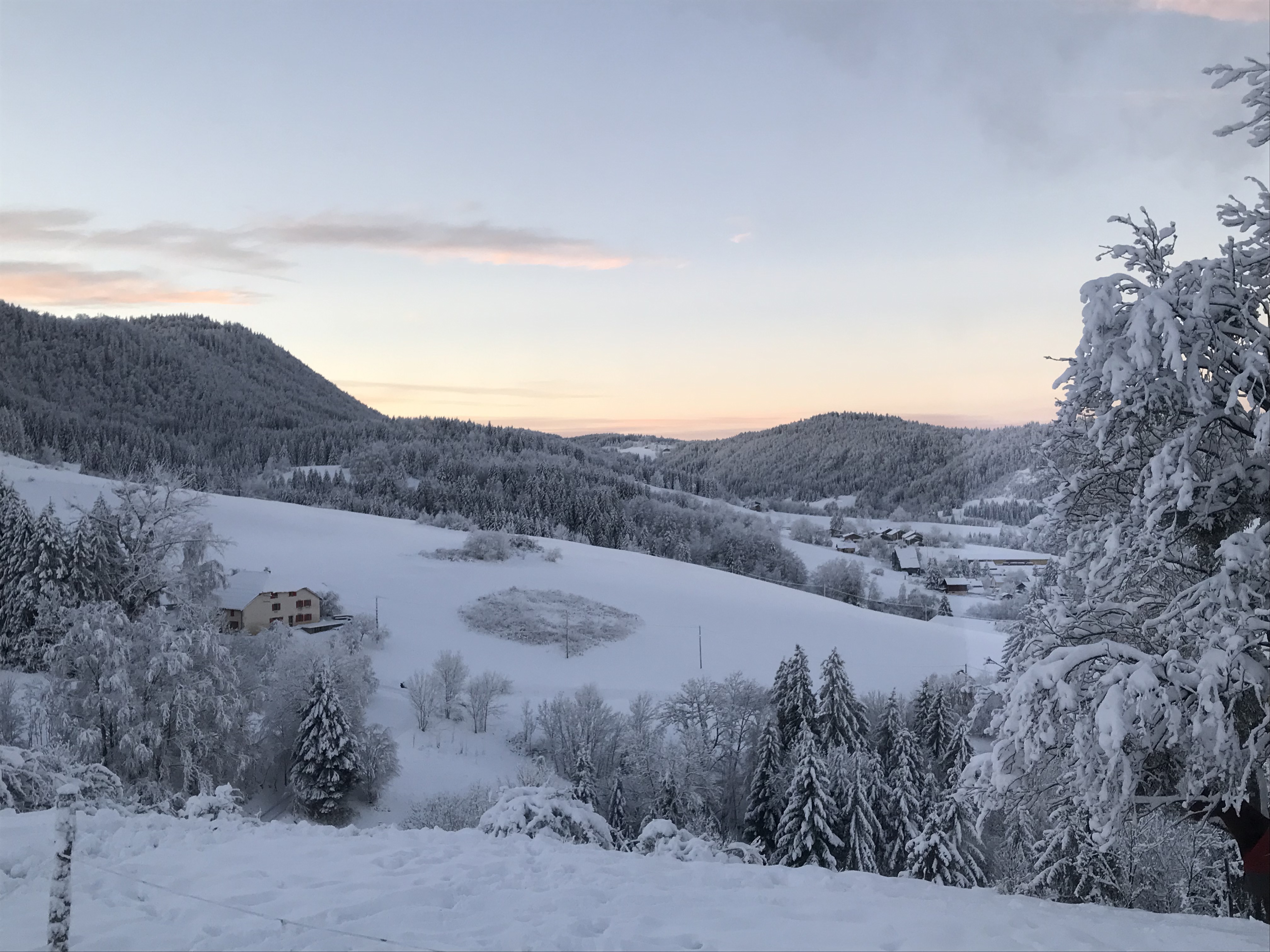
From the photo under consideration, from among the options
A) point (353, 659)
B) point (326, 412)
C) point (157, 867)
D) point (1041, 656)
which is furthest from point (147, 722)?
point (326, 412)

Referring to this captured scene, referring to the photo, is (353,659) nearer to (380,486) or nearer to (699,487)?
(380,486)

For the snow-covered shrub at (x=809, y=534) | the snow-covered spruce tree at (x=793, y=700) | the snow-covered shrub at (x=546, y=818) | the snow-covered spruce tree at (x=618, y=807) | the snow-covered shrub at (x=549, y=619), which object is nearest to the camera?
the snow-covered shrub at (x=546, y=818)

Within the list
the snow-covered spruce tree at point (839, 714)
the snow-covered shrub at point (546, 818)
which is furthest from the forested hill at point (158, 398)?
the snow-covered shrub at point (546, 818)

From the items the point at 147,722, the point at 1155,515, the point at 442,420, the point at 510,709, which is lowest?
the point at 510,709

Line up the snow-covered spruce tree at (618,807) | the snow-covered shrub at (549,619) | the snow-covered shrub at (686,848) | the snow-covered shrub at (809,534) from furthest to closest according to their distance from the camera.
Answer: the snow-covered shrub at (809,534)
the snow-covered shrub at (549,619)
the snow-covered spruce tree at (618,807)
the snow-covered shrub at (686,848)

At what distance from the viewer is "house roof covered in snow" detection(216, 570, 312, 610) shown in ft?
151

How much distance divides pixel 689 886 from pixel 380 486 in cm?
10152

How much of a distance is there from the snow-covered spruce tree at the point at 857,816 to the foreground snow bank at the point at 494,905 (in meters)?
21.8

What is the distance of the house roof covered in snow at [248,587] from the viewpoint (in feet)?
151

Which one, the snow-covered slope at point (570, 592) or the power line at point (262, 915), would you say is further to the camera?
the snow-covered slope at point (570, 592)

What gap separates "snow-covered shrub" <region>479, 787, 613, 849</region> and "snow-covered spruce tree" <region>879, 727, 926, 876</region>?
20.1 metres

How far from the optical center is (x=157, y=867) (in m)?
7.38

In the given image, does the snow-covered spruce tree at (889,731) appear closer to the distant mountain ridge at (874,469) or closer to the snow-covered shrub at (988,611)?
the snow-covered shrub at (988,611)

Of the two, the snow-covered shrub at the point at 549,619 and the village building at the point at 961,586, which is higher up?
the village building at the point at 961,586
